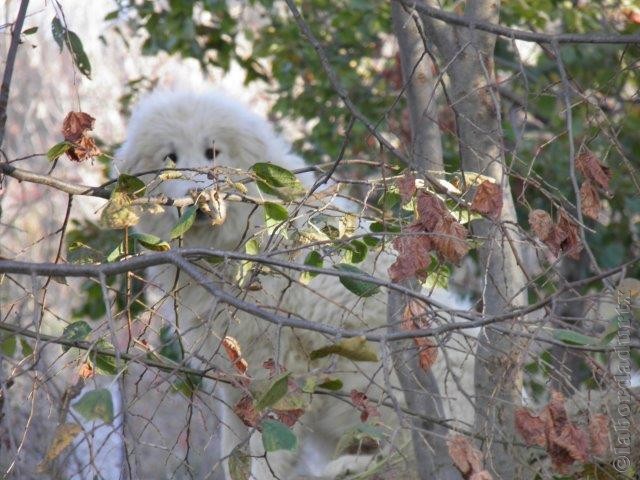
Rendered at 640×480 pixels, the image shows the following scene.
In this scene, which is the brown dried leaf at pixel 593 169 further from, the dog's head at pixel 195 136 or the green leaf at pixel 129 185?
the dog's head at pixel 195 136

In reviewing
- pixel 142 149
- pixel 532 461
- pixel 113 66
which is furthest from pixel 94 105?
pixel 532 461

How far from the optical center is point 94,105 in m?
11.4

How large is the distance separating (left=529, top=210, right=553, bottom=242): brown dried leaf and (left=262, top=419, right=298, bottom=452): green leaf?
0.68 meters

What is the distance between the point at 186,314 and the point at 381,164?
240 centimetres

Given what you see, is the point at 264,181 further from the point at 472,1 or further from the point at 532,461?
the point at 532,461

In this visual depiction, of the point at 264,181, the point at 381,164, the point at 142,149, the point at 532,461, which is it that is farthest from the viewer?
the point at 142,149

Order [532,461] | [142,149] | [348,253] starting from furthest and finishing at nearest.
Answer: [142,149], [532,461], [348,253]

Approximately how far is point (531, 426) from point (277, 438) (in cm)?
47

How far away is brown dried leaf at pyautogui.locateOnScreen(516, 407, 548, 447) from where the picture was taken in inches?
70.1

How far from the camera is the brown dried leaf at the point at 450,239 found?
1.94m

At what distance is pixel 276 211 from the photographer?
2355 millimetres

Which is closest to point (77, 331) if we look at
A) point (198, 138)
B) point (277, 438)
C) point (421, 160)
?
point (277, 438)

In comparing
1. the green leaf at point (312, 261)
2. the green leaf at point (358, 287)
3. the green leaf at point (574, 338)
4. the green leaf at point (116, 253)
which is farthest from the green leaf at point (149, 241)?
the green leaf at point (574, 338)

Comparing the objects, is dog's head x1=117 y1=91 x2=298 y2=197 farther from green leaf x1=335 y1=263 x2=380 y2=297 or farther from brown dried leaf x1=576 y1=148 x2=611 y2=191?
brown dried leaf x1=576 y1=148 x2=611 y2=191
